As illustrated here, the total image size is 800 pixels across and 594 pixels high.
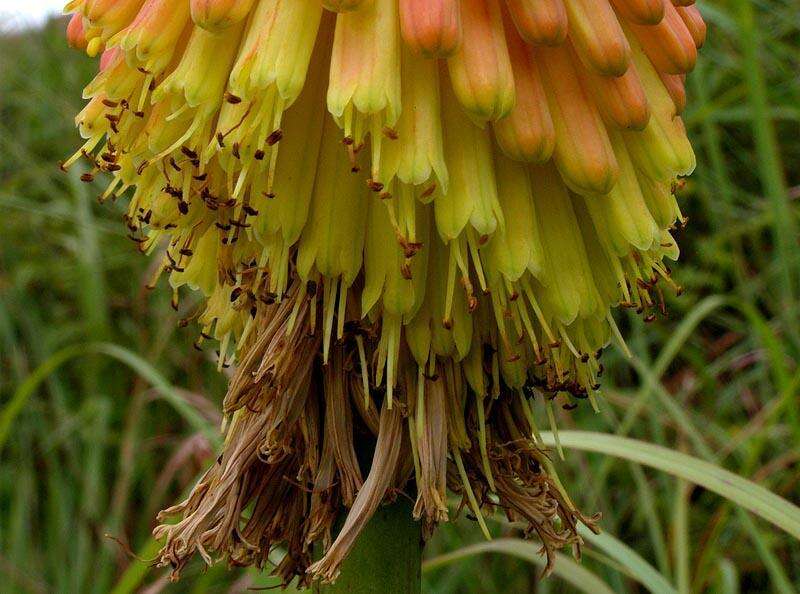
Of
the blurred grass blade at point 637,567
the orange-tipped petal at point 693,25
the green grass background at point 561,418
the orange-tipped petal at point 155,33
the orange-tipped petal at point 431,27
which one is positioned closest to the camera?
the orange-tipped petal at point 431,27

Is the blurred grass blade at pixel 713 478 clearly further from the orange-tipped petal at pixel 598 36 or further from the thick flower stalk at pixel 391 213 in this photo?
the orange-tipped petal at pixel 598 36

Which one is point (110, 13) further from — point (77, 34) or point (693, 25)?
point (693, 25)

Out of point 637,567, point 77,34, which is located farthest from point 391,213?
point 637,567

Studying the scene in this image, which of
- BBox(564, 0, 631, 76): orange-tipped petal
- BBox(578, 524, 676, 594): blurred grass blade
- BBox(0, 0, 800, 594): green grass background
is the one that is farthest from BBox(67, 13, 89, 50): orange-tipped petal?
BBox(578, 524, 676, 594): blurred grass blade

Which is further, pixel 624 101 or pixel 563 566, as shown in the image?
pixel 563 566

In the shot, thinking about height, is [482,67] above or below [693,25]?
above

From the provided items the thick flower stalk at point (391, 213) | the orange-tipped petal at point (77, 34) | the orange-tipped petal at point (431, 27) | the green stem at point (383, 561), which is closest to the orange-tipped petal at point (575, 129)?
the thick flower stalk at point (391, 213)

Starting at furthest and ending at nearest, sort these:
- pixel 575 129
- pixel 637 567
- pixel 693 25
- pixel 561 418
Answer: pixel 561 418 < pixel 637 567 < pixel 693 25 < pixel 575 129
